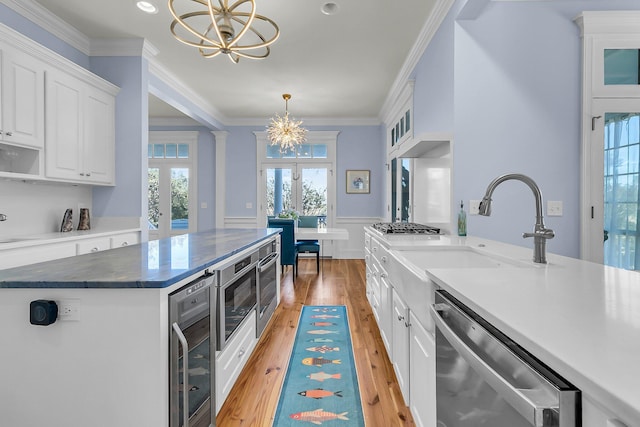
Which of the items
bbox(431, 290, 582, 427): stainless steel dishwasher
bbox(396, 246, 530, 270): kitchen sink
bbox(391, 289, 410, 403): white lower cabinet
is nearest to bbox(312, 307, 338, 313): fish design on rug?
bbox(391, 289, 410, 403): white lower cabinet

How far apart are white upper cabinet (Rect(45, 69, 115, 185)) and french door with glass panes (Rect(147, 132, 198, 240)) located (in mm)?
3245

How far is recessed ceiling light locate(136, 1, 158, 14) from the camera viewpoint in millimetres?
2965

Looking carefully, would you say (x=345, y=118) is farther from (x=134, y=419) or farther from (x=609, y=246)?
(x=134, y=419)

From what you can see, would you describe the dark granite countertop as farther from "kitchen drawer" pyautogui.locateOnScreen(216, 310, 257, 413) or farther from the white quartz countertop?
the white quartz countertop

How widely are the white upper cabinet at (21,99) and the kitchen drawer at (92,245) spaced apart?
36.2 inches

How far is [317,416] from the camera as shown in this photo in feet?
5.84

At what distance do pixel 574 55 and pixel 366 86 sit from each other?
116 inches

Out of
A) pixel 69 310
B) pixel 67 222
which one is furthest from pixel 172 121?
pixel 69 310

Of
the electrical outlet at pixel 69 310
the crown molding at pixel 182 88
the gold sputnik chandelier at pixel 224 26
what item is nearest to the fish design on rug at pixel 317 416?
the electrical outlet at pixel 69 310

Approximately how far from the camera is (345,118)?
6789 millimetres

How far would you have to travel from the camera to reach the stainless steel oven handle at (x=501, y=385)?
1.86 feet

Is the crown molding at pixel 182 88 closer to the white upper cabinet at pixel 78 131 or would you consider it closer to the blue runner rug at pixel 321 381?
the white upper cabinet at pixel 78 131

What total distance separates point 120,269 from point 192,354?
1.47 feet

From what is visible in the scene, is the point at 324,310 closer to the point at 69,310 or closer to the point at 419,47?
the point at 69,310
